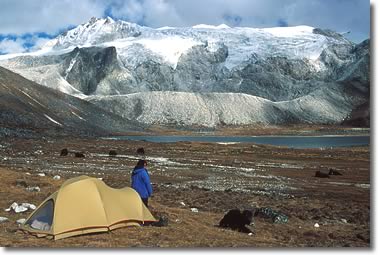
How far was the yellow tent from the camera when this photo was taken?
1569 centimetres

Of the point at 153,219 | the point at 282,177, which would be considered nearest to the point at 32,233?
the point at 153,219

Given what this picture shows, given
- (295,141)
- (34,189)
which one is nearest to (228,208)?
(34,189)

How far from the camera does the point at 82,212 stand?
630 inches

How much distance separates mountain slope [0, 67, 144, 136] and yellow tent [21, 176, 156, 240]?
88.0m

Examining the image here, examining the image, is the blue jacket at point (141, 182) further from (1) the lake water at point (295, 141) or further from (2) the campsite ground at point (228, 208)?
(1) the lake water at point (295, 141)

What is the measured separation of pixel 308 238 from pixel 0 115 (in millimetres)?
115651

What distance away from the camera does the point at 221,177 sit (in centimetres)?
4278

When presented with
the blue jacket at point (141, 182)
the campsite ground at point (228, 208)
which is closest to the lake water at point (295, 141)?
the campsite ground at point (228, 208)

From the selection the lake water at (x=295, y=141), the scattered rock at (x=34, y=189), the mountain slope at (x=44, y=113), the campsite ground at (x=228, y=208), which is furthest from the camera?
the mountain slope at (x=44, y=113)

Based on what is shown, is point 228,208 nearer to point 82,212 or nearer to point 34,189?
point 34,189

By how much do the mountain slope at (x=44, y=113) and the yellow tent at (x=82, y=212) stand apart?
88.0m

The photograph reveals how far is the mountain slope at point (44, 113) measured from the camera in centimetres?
12261

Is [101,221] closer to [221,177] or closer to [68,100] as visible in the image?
[221,177]

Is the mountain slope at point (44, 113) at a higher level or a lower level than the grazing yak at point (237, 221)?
higher
